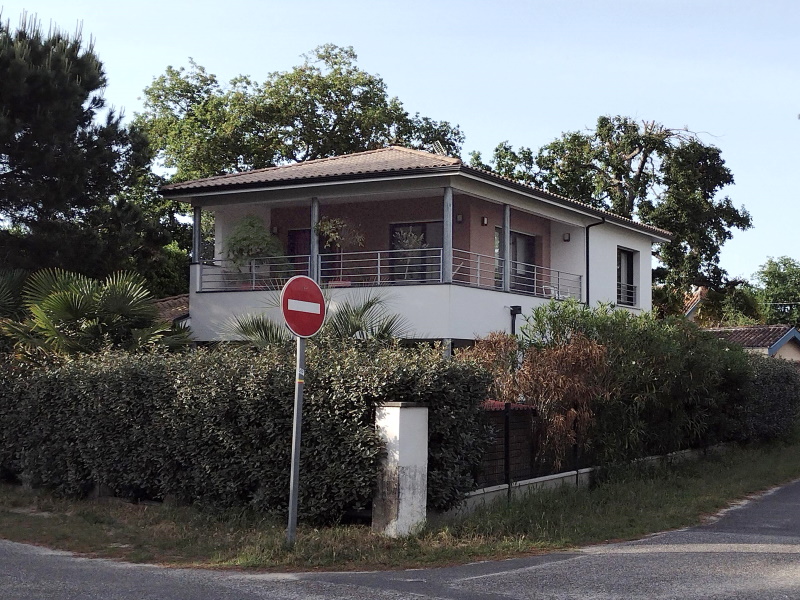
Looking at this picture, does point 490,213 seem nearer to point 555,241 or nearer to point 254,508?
point 555,241

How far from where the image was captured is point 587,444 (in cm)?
1417

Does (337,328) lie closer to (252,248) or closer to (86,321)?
(86,321)

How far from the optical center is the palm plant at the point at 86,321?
1474 centimetres

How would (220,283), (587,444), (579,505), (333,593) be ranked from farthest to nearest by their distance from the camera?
(220,283) < (587,444) < (579,505) < (333,593)

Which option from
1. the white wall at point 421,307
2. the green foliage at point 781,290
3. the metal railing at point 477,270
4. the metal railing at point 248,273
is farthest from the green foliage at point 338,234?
the green foliage at point 781,290

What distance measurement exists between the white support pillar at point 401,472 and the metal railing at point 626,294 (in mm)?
17600

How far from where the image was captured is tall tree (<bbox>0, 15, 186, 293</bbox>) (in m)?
18.6

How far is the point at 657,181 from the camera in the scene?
40.1m

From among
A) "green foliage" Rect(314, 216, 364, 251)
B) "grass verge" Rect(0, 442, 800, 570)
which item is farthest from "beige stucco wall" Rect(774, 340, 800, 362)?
"grass verge" Rect(0, 442, 800, 570)

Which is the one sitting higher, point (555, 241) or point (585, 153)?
point (585, 153)

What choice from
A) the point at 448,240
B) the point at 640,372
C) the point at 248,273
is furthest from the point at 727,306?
the point at 640,372

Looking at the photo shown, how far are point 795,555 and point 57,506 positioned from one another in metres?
8.69

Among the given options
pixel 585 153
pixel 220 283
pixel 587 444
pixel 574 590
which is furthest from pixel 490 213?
pixel 585 153

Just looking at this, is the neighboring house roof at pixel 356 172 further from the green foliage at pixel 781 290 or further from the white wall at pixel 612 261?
the green foliage at pixel 781 290
